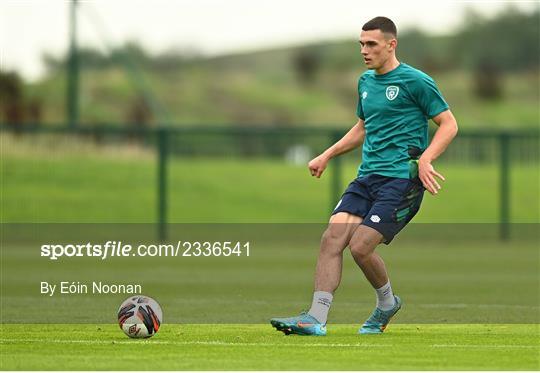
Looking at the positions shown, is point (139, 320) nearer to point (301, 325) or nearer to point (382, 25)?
point (301, 325)

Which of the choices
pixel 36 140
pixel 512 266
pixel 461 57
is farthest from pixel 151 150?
pixel 461 57

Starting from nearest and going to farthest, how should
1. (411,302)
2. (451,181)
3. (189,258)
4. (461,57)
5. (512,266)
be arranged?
→ 1. (411,302)
2. (512,266)
3. (189,258)
4. (451,181)
5. (461,57)

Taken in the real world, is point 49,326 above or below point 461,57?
above

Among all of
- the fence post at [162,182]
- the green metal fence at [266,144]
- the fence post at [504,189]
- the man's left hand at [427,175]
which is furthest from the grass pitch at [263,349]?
the fence post at [504,189]

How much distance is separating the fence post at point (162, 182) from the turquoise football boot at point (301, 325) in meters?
17.5

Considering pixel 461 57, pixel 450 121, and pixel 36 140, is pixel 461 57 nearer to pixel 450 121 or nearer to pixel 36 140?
pixel 36 140

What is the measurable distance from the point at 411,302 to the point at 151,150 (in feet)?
69.5

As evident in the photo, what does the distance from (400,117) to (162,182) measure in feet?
59.6

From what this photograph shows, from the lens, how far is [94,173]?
3619 centimetres

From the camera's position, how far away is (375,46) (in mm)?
12164

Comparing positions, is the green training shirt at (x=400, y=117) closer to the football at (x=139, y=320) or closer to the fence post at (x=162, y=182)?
the football at (x=139, y=320)

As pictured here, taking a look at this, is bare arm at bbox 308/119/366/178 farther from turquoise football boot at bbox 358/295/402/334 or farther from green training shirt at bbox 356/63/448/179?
turquoise football boot at bbox 358/295/402/334

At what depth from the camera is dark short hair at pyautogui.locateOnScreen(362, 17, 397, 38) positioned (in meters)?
12.2

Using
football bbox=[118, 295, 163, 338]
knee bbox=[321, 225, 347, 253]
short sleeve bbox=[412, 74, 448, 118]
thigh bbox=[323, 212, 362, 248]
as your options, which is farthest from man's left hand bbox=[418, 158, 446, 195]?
football bbox=[118, 295, 163, 338]
